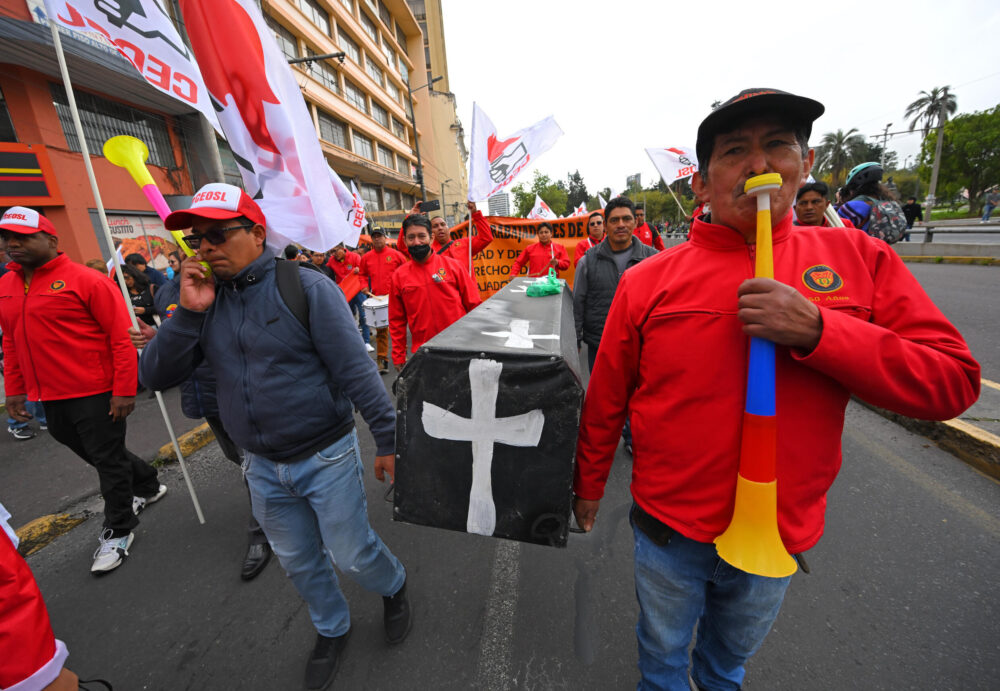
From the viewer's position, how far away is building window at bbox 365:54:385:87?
2877 centimetres

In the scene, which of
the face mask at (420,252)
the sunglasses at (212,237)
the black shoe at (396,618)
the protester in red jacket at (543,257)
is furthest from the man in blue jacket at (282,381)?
the protester in red jacket at (543,257)

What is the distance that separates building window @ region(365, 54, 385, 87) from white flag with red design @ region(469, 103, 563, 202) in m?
29.6

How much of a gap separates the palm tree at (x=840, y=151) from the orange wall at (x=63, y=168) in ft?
207

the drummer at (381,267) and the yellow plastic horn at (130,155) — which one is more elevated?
the yellow plastic horn at (130,155)

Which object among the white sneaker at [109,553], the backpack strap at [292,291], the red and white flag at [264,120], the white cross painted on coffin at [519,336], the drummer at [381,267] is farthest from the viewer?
the drummer at [381,267]

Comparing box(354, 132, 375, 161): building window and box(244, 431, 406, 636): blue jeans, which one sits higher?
box(354, 132, 375, 161): building window

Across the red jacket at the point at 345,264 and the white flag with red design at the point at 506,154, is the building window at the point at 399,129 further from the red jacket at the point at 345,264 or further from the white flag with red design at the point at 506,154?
the white flag with red design at the point at 506,154

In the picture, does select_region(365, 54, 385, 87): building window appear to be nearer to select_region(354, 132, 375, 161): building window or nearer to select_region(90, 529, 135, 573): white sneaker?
select_region(354, 132, 375, 161): building window

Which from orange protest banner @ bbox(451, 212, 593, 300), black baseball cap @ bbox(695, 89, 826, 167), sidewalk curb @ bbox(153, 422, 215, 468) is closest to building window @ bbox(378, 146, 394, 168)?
orange protest banner @ bbox(451, 212, 593, 300)

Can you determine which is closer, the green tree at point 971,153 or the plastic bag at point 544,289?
the plastic bag at point 544,289

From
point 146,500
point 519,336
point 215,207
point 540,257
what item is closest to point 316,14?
point 540,257

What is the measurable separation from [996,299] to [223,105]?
10.7m

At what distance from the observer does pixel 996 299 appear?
6734mm

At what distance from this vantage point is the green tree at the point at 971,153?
29.2 meters
